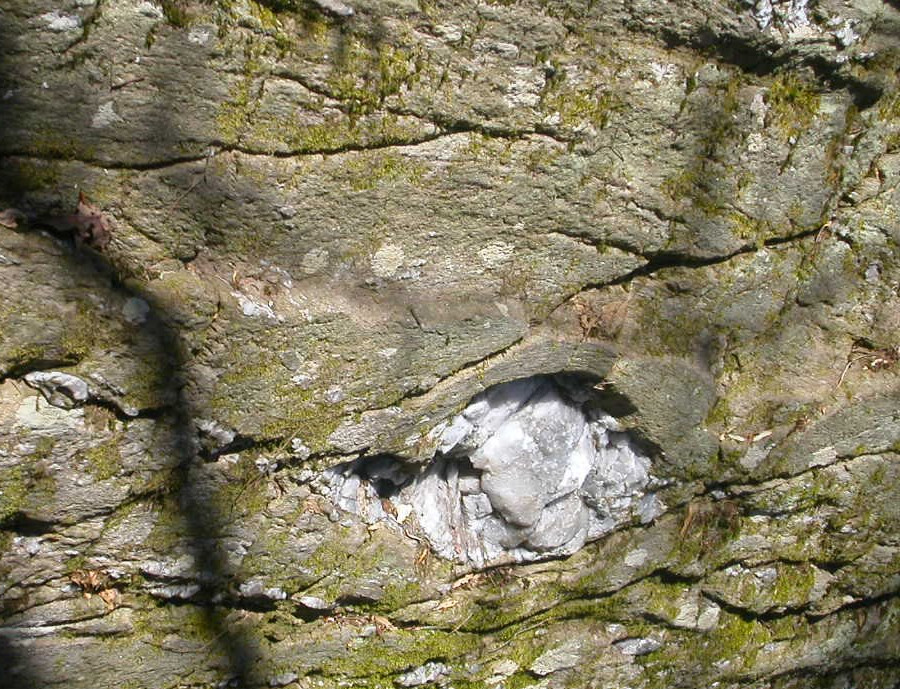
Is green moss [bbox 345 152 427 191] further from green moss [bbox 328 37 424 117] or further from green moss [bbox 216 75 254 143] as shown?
green moss [bbox 216 75 254 143]

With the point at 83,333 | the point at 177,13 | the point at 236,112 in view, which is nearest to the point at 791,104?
the point at 236,112

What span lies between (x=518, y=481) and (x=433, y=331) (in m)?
0.64

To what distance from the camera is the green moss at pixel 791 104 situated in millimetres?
1976

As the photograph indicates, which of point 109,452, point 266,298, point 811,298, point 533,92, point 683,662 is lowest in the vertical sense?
point 683,662

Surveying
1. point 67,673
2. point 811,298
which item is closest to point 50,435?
point 67,673

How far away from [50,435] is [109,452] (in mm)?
142

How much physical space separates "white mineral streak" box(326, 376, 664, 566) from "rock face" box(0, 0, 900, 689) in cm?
1

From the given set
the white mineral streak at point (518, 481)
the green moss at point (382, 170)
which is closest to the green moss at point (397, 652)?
the white mineral streak at point (518, 481)

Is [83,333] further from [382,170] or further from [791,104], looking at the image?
[791,104]

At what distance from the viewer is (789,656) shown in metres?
2.96

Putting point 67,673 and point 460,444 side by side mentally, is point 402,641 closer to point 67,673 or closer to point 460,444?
point 460,444

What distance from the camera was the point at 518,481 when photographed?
237cm

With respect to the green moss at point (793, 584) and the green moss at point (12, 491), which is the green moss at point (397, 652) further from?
the green moss at point (793, 584)

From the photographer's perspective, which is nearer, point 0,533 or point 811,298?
point 0,533
